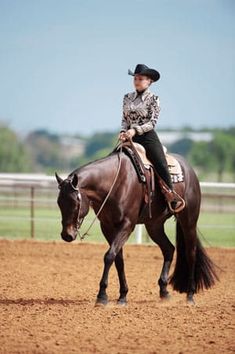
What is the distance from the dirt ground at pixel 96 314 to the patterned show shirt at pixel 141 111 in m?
2.07

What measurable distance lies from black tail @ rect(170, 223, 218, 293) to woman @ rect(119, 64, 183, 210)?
111 cm

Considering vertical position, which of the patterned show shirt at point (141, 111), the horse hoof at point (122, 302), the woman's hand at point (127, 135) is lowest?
the horse hoof at point (122, 302)

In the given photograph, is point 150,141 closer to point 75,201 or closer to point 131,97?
point 131,97

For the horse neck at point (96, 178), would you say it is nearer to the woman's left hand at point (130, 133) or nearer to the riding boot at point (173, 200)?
the woman's left hand at point (130, 133)

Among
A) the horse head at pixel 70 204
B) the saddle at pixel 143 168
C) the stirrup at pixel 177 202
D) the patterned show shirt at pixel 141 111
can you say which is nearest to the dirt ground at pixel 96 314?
the horse head at pixel 70 204

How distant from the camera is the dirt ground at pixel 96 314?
5426 millimetres

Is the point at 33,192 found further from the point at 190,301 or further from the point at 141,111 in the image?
the point at 141,111

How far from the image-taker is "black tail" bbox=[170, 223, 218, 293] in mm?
8453

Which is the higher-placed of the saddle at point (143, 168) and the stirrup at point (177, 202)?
the saddle at point (143, 168)

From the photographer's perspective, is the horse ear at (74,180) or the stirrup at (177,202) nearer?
the horse ear at (74,180)

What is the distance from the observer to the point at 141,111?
7656mm

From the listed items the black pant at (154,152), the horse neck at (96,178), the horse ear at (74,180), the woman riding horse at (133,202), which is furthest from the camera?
the black pant at (154,152)

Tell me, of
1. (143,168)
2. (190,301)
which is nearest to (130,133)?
(143,168)

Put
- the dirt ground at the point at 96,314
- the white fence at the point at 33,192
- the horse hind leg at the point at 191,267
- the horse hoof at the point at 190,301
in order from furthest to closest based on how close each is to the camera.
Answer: the white fence at the point at 33,192 → the horse hind leg at the point at 191,267 → the horse hoof at the point at 190,301 → the dirt ground at the point at 96,314
